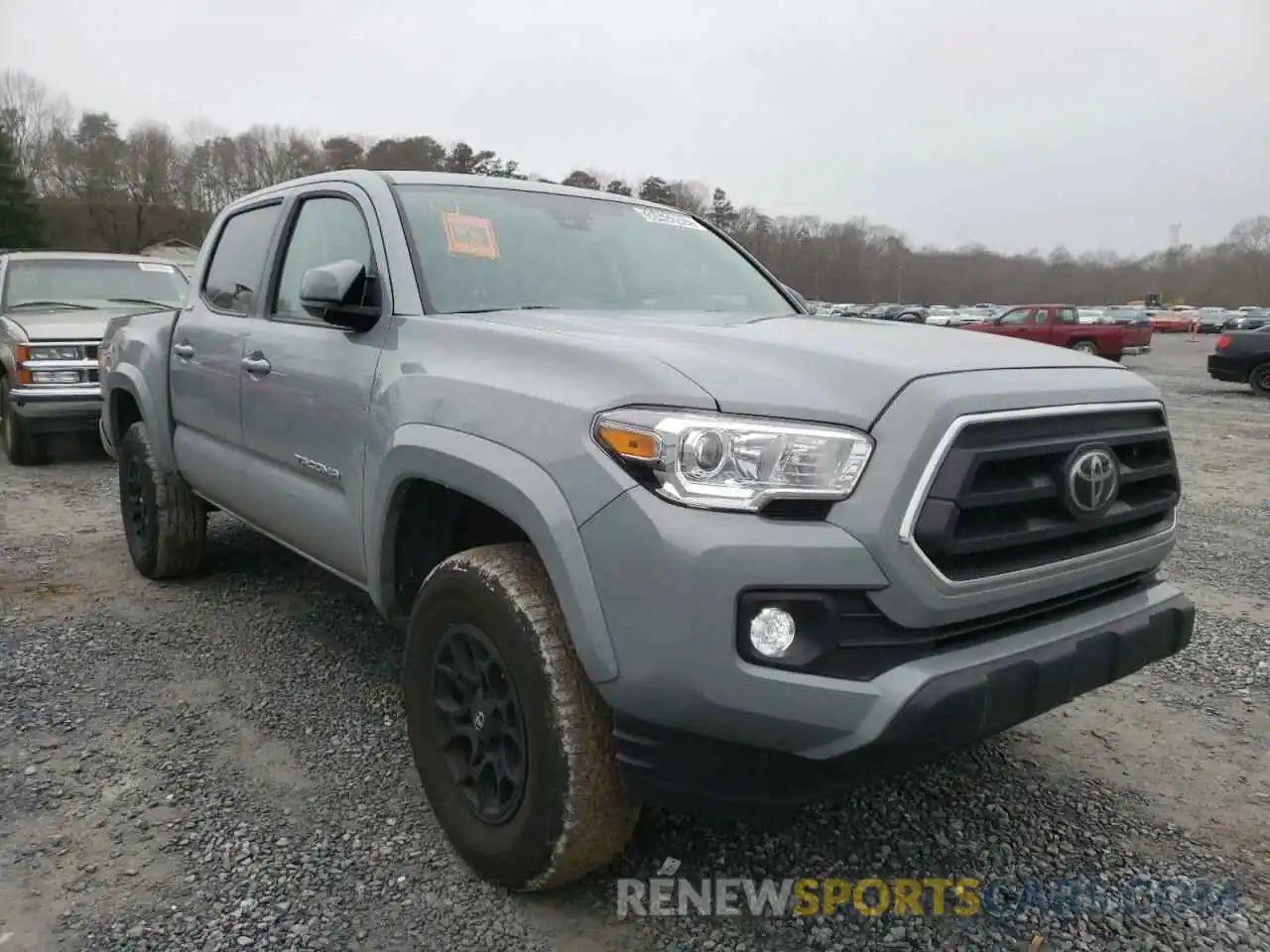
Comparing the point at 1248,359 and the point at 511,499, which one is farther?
the point at 1248,359

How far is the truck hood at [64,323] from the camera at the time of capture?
26.2 feet

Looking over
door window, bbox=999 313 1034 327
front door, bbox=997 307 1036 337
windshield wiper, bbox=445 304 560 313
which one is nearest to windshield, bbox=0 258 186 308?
windshield wiper, bbox=445 304 560 313

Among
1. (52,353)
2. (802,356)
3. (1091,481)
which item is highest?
(802,356)

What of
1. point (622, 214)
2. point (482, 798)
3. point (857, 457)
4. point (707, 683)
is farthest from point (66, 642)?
point (857, 457)

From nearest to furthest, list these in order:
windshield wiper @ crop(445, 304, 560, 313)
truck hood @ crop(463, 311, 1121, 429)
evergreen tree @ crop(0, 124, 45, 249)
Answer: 1. truck hood @ crop(463, 311, 1121, 429)
2. windshield wiper @ crop(445, 304, 560, 313)
3. evergreen tree @ crop(0, 124, 45, 249)

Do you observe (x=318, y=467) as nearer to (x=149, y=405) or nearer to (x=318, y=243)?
(x=318, y=243)

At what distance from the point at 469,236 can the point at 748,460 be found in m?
1.61

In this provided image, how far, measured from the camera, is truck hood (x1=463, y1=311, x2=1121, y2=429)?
196 cm

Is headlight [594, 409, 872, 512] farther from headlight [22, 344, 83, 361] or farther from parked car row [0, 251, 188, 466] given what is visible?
headlight [22, 344, 83, 361]

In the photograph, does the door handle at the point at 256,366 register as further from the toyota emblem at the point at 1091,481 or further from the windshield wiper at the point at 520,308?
the toyota emblem at the point at 1091,481

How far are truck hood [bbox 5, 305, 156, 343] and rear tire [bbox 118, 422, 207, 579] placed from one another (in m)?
3.80

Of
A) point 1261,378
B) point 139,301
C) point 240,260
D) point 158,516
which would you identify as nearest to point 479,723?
point 240,260

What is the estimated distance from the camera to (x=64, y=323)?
818cm

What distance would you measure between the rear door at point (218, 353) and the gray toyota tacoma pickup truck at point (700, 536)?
Result: 102 cm
